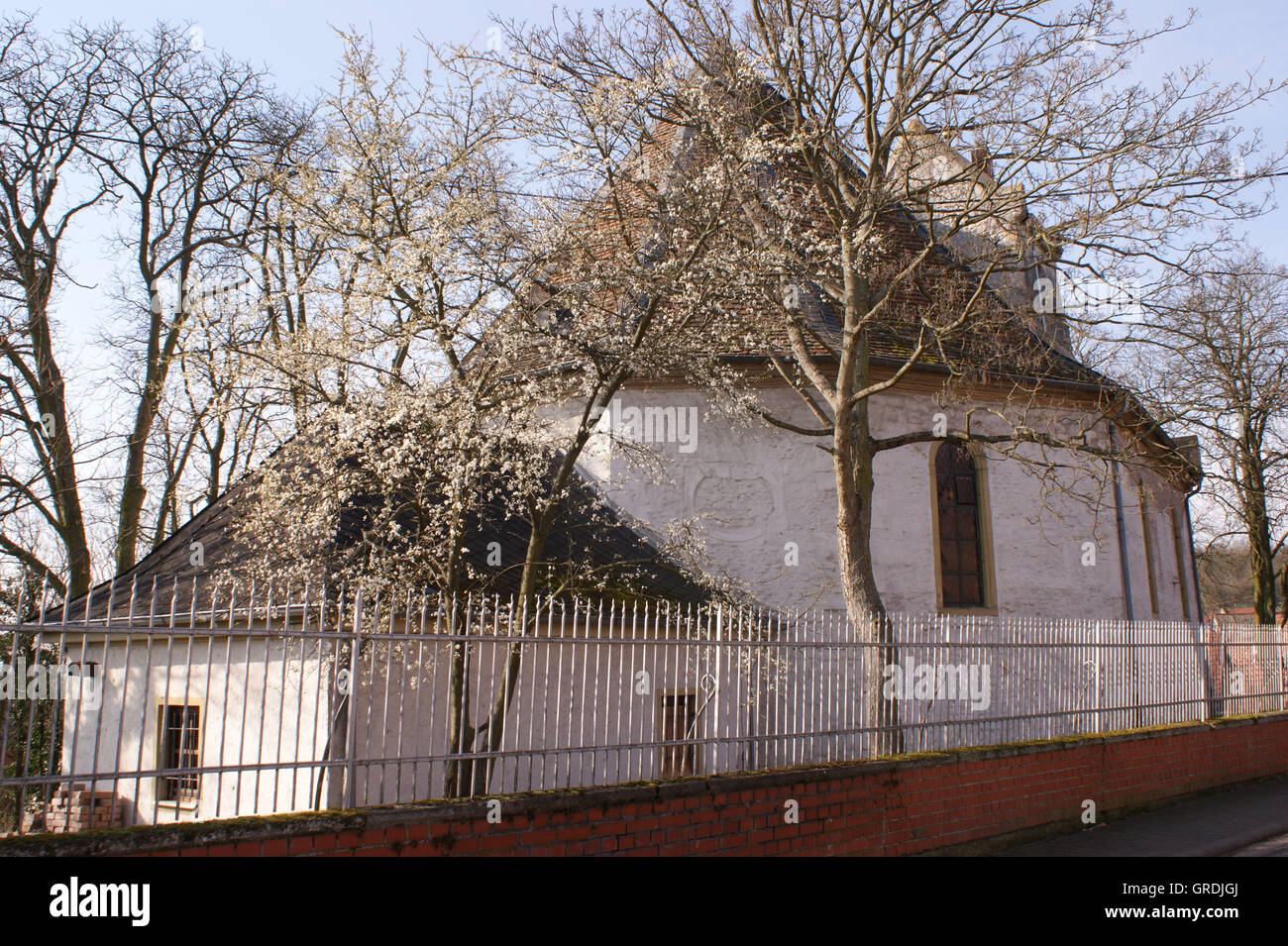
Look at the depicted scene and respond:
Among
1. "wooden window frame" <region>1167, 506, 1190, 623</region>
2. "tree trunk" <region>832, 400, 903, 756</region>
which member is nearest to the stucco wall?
"tree trunk" <region>832, 400, 903, 756</region>

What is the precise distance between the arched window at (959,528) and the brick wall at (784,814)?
3.81 m

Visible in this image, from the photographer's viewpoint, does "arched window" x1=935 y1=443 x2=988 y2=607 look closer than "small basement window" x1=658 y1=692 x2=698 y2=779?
No

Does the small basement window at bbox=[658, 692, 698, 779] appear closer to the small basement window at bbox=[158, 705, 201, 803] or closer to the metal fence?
the metal fence

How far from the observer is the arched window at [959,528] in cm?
1612

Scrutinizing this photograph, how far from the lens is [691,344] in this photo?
9.21m

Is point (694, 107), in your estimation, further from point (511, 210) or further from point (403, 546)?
point (403, 546)

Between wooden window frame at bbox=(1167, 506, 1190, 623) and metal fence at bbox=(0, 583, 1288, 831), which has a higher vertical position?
wooden window frame at bbox=(1167, 506, 1190, 623)

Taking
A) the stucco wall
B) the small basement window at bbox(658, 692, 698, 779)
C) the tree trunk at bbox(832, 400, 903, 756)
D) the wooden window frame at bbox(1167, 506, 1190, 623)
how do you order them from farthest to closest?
the wooden window frame at bbox(1167, 506, 1190, 623), the stucco wall, the tree trunk at bbox(832, 400, 903, 756), the small basement window at bbox(658, 692, 698, 779)

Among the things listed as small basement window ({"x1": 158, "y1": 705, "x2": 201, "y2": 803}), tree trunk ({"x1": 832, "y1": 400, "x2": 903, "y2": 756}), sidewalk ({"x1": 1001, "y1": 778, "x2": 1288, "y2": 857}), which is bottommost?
sidewalk ({"x1": 1001, "y1": 778, "x2": 1288, "y2": 857})

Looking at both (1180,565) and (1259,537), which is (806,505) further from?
(1259,537)

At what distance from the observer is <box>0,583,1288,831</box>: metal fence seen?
224 inches

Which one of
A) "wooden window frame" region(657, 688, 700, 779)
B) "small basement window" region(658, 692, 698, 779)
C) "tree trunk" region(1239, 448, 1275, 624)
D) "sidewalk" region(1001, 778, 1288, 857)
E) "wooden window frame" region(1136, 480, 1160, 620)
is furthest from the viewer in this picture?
"tree trunk" region(1239, 448, 1275, 624)

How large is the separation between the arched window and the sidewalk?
171 inches
